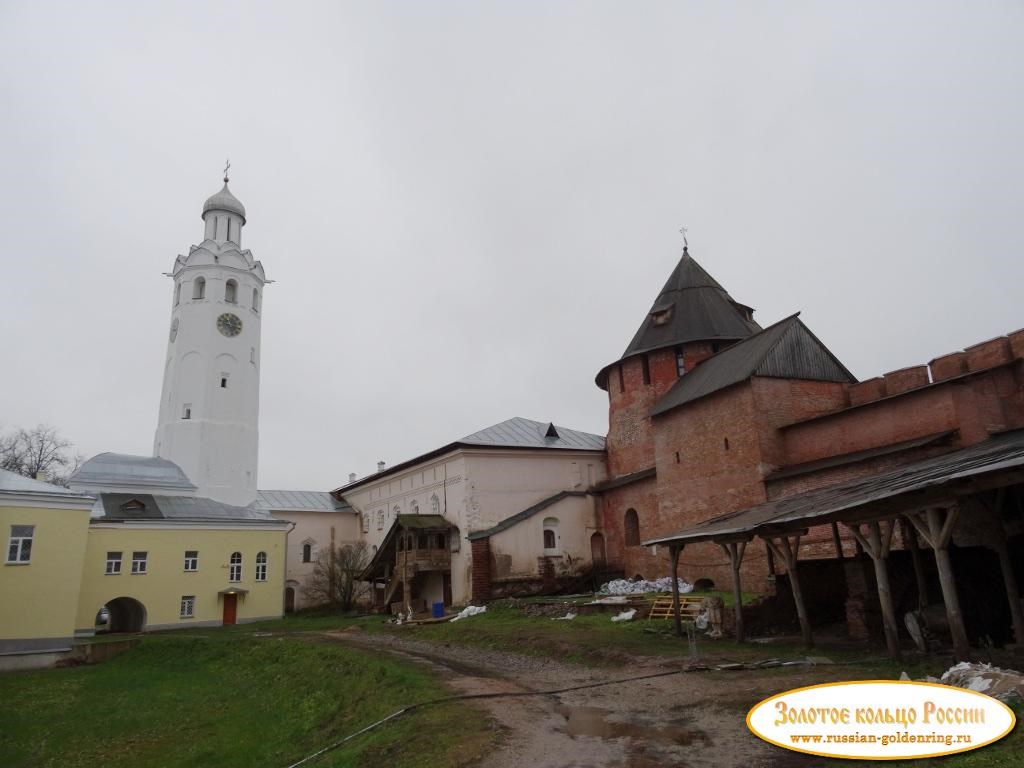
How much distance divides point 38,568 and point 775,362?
24.9m

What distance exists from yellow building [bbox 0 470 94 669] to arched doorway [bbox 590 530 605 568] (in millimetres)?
19507

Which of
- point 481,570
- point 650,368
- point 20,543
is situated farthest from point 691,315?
point 20,543

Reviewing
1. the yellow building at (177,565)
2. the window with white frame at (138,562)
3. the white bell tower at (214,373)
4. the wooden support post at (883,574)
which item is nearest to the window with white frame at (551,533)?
the yellow building at (177,565)

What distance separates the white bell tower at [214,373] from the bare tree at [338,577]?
18.2ft

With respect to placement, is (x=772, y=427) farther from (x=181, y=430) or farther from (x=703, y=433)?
(x=181, y=430)

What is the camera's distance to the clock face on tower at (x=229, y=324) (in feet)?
133

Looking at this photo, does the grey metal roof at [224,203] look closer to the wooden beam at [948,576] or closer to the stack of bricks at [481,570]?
the stack of bricks at [481,570]

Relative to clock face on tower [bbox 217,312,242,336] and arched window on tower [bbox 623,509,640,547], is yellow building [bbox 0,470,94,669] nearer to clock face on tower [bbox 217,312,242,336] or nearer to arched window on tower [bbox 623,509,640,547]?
clock face on tower [bbox 217,312,242,336]

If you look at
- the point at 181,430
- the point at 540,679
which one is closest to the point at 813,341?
the point at 540,679

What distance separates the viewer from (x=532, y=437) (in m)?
34.0

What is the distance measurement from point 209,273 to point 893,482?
3898 cm

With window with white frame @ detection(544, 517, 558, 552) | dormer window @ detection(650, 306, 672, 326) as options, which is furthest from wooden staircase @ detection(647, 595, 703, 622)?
dormer window @ detection(650, 306, 672, 326)

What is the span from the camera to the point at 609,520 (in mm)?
31234

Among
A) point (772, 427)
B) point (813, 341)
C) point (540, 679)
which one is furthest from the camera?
point (813, 341)
